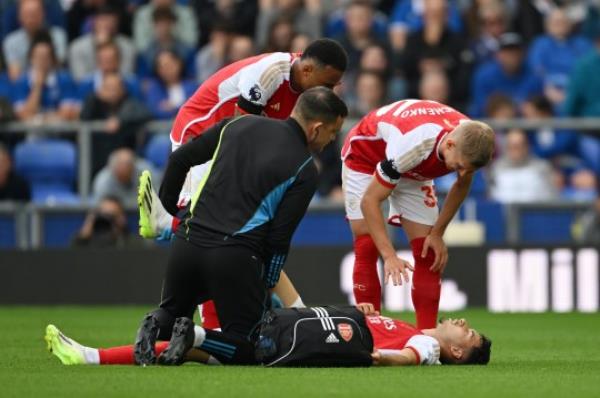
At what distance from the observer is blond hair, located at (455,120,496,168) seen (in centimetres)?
902

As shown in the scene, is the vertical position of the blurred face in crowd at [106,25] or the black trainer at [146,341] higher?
the blurred face in crowd at [106,25]

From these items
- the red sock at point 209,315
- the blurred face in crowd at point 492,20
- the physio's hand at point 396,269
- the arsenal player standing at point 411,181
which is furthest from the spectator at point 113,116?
the physio's hand at point 396,269

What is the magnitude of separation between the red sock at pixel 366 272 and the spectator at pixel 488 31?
7.83 meters

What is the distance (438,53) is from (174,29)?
136 inches

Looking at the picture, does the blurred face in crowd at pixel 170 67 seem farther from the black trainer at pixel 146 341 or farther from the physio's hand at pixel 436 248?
the black trainer at pixel 146 341

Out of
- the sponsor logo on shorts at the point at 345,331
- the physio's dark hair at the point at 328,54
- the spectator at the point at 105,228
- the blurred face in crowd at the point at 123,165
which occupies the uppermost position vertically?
the physio's dark hair at the point at 328,54

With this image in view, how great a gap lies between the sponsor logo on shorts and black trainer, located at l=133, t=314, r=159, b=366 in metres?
1.03

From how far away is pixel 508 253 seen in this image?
52.1ft

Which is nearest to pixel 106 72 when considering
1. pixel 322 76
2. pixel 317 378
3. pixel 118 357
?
pixel 322 76

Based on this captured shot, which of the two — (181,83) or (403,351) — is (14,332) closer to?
(403,351)

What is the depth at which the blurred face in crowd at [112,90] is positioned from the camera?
55.9ft

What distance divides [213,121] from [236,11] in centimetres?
867

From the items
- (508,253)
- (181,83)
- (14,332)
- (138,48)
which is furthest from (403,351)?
(138,48)

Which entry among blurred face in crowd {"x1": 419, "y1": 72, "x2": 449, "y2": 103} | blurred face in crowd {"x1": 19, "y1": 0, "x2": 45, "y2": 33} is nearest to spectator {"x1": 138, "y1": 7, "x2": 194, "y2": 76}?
blurred face in crowd {"x1": 19, "y1": 0, "x2": 45, "y2": 33}
